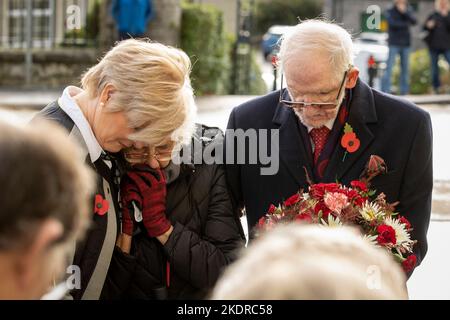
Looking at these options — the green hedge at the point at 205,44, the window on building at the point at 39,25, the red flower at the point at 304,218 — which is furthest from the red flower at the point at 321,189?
the window on building at the point at 39,25

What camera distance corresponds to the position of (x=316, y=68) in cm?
353

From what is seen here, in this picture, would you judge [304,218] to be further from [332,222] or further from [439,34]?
[439,34]

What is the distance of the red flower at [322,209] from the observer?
10.5ft

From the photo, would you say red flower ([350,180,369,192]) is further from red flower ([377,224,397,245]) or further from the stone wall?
the stone wall

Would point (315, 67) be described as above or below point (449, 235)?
above

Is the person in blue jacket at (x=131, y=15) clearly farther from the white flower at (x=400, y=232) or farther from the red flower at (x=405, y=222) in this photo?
the white flower at (x=400, y=232)

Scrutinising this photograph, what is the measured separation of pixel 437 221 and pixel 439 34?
10772 mm

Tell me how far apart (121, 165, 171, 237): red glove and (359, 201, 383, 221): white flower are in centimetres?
71

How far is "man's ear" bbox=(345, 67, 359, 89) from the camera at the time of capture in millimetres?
3670

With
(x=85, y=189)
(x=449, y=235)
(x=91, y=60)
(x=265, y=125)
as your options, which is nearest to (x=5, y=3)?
(x=91, y=60)

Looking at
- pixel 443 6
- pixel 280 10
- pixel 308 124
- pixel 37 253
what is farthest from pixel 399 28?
pixel 280 10

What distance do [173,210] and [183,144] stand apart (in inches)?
10.0

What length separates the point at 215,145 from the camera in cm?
370

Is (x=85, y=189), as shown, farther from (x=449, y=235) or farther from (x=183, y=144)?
(x=449, y=235)
